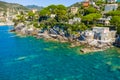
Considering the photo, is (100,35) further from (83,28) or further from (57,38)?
(57,38)

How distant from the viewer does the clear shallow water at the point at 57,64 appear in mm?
37000

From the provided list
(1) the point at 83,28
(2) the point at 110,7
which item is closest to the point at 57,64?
(1) the point at 83,28

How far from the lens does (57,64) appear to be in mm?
44062

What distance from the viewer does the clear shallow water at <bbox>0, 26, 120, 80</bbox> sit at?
37000 mm

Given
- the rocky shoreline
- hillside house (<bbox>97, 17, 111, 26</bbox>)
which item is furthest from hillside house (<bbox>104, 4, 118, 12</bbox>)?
the rocky shoreline

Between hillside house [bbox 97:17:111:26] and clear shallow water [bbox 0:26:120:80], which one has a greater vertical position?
hillside house [bbox 97:17:111:26]

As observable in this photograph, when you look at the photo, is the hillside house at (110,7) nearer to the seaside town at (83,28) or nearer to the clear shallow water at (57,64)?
the seaside town at (83,28)

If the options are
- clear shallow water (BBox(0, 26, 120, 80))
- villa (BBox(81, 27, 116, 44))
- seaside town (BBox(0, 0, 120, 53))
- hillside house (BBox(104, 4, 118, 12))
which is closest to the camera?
clear shallow water (BBox(0, 26, 120, 80))

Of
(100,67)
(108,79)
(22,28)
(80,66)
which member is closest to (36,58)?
(80,66)

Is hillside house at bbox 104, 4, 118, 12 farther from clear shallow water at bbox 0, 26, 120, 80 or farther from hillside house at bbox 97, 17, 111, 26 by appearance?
clear shallow water at bbox 0, 26, 120, 80

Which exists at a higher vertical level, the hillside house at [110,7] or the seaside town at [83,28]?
the hillside house at [110,7]

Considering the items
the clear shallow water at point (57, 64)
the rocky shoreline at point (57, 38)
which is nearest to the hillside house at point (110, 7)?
the rocky shoreline at point (57, 38)

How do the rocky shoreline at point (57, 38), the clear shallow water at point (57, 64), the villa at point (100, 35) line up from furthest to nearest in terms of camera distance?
the villa at point (100, 35) → the rocky shoreline at point (57, 38) → the clear shallow water at point (57, 64)

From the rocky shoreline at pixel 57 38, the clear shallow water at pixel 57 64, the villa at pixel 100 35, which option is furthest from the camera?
the villa at pixel 100 35
